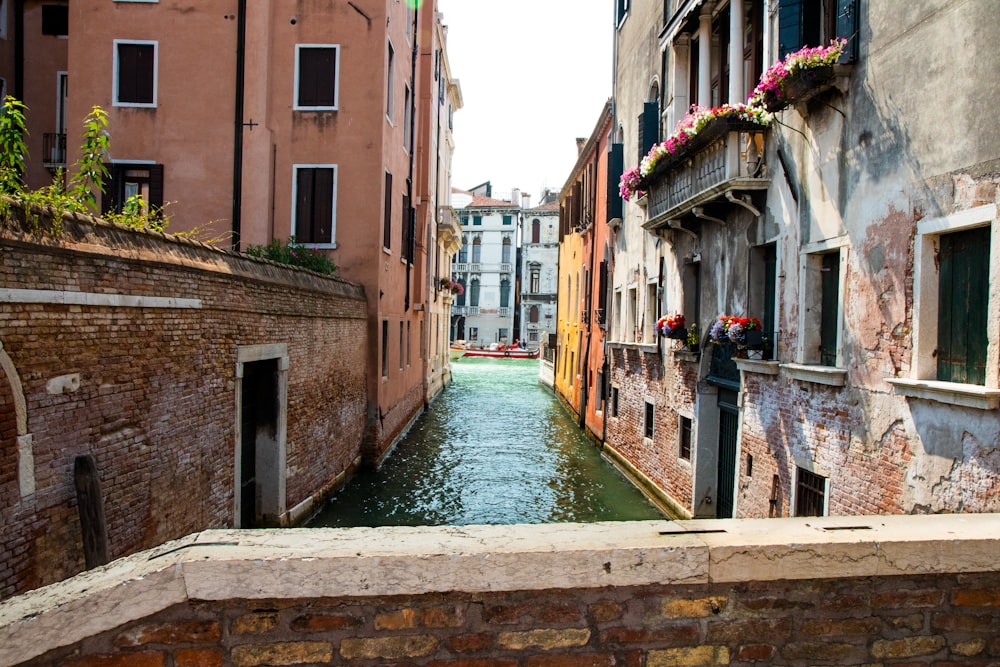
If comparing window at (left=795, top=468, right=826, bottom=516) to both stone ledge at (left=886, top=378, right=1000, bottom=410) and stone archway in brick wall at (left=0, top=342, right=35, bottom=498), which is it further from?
stone archway in brick wall at (left=0, top=342, right=35, bottom=498)

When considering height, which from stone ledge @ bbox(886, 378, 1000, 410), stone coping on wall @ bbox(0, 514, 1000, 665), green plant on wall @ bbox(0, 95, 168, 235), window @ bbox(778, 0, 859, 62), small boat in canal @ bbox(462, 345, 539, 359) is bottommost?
small boat in canal @ bbox(462, 345, 539, 359)

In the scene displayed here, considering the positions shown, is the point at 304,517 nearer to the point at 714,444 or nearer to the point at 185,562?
the point at 714,444

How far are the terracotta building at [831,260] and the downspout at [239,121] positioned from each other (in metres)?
7.13

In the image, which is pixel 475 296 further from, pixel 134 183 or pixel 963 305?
pixel 963 305

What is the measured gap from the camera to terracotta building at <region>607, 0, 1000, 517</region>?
437 cm

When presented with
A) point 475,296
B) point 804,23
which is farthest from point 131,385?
point 475,296

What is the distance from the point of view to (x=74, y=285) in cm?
457

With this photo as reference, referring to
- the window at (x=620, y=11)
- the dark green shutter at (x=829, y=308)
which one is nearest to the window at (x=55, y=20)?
the window at (x=620, y=11)

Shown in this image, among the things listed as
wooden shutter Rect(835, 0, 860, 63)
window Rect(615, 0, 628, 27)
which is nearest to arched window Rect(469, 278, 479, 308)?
window Rect(615, 0, 628, 27)

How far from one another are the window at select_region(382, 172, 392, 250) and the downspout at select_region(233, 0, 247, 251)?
2.52 meters

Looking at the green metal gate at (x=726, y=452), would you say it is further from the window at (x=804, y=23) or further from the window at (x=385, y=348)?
the window at (x=385, y=348)

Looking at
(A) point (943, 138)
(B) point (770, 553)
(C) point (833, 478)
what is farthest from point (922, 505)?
→ (B) point (770, 553)

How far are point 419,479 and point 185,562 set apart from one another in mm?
10187

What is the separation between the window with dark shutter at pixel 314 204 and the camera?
12.8 m
